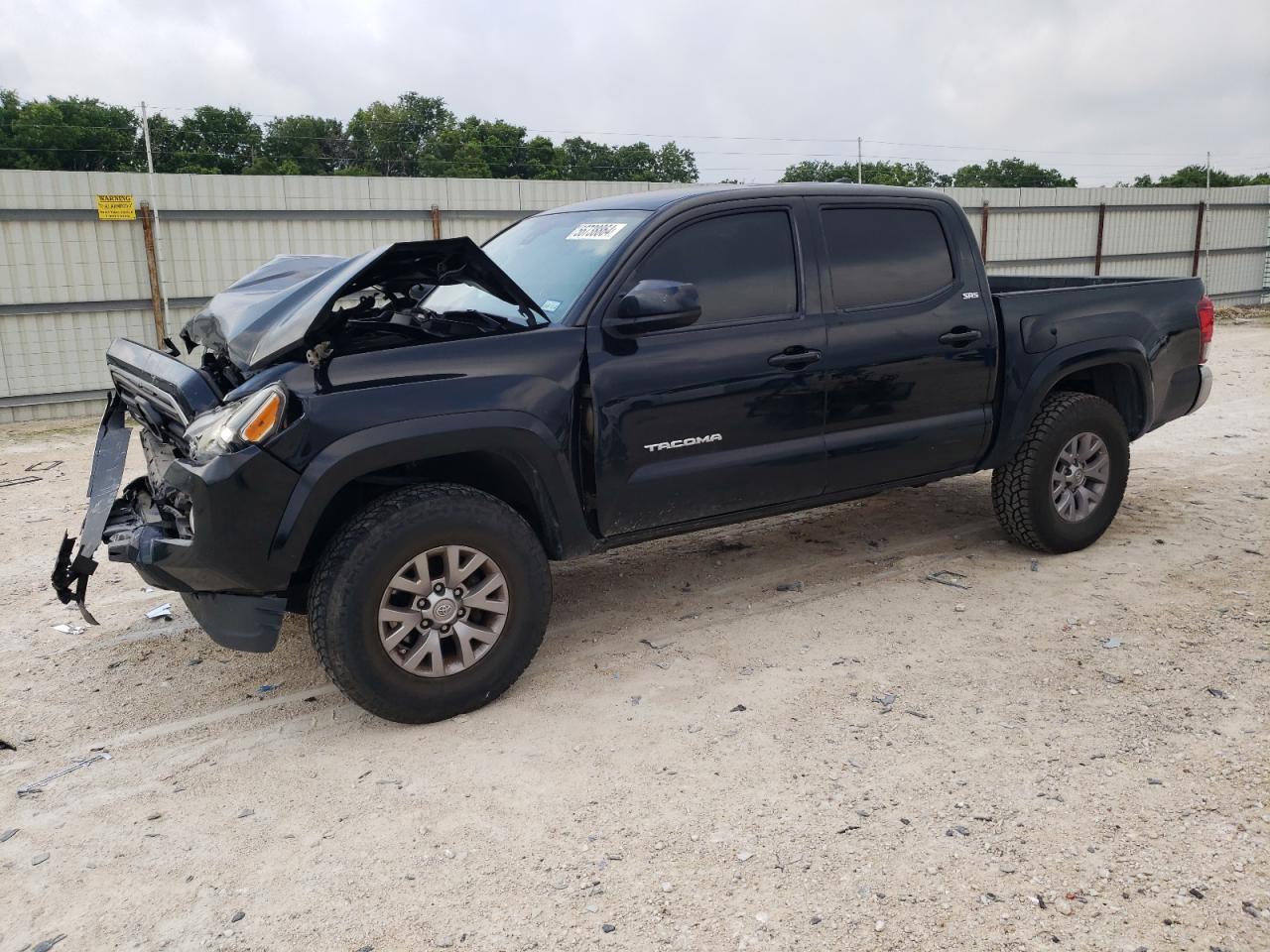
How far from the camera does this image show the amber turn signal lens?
133 inches

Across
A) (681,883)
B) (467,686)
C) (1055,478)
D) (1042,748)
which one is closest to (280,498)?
(467,686)

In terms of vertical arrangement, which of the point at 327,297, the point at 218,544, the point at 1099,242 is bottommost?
the point at 218,544

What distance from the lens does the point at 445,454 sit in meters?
3.73

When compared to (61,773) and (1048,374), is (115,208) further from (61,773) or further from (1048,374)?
(1048,374)

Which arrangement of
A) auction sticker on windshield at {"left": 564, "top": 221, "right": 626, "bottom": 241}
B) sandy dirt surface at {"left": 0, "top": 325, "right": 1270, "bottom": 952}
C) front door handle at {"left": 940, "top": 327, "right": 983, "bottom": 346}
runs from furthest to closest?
front door handle at {"left": 940, "top": 327, "right": 983, "bottom": 346} < auction sticker on windshield at {"left": 564, "top": 221, "right": 626, "bottom": 241} < sandy dirt surface at {"left": 0, "top": 325, "right": 1270, "bottom": 952}

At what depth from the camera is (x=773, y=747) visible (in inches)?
139

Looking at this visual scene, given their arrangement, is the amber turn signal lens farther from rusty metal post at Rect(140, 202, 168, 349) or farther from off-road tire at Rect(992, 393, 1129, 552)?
rusty metal post at Rect(140, 202, 168, 349)

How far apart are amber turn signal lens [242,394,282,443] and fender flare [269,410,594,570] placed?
0.61 feet

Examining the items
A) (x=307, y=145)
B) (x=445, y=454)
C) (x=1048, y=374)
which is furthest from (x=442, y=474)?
(x=307, y=145)

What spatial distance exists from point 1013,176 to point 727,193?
48.3 m

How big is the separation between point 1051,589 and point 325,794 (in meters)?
3.55

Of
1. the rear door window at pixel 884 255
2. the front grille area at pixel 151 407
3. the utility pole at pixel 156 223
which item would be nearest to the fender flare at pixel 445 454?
the front grille area at pixel 151 407

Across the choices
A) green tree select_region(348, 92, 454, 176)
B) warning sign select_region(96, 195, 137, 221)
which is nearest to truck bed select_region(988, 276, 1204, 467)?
warning sign select_region(96, 195, 137, 221)

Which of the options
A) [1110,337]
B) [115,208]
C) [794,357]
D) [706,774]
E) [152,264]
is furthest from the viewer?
[152,264]
